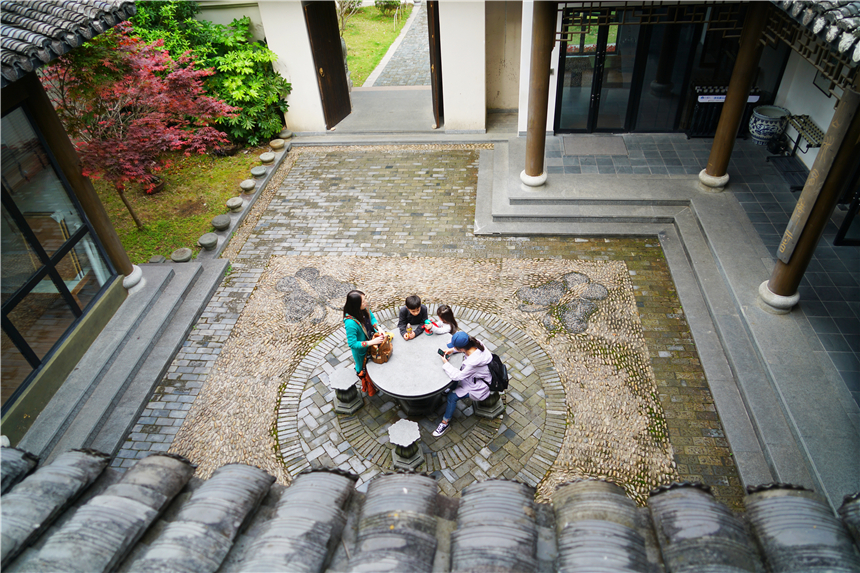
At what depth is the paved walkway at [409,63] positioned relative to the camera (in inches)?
738

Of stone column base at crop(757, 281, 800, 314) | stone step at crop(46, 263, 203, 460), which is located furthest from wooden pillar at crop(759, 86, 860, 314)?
stone step at crop(46, 263, 203, 460)

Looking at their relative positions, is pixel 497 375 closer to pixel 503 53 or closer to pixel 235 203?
pixel 235 203

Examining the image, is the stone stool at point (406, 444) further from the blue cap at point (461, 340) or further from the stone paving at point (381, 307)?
the blue cap at point (461, 340)

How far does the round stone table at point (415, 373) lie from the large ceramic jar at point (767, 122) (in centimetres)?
962

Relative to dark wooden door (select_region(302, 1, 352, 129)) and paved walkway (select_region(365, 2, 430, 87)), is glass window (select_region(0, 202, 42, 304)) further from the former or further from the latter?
paved walkway (select_region(365, 2, 430, 87))

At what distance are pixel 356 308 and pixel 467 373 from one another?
163 cm

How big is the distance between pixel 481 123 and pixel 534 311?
7351mm

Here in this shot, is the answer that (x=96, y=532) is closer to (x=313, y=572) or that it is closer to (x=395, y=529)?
(x=313, y=572)

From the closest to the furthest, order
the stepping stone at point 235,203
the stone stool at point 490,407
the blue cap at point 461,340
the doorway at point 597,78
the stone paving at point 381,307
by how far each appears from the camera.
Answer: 1. the blue cap at point 461,340
2. the stone paving at point 381,307
3. the stone stool at point 490,407
4. the stepping stone at point 235,203
5. the doorway at point 597,78

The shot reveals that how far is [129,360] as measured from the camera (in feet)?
26.9

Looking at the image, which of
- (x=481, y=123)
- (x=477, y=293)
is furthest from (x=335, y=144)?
(x=477, y=293)

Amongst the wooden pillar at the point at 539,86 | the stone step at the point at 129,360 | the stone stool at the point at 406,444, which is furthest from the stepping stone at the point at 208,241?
the wooden pillar at the point at 539,86

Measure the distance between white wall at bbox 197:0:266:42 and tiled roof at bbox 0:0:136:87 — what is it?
7.48 m

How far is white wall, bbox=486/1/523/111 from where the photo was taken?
13789 mm
